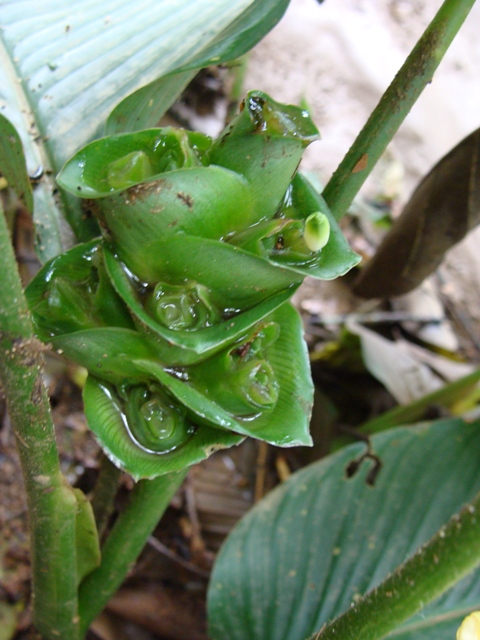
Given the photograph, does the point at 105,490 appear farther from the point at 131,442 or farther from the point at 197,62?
the point at 197,62

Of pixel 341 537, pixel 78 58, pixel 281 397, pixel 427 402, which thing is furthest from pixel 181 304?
pixel 427 402

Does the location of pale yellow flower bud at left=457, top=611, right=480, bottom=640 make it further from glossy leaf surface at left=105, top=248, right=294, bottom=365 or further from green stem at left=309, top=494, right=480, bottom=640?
glossy leaf surface at left=105, top=248, right=294, bottom=365

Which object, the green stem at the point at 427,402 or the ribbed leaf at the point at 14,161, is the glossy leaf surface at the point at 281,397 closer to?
the ribbed leaf at the point at 14,161

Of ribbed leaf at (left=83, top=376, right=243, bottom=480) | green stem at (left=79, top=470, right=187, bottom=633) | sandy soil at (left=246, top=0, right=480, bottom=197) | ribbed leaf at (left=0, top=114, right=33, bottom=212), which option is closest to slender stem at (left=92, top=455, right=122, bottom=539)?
green stem at (left=79, top=470, right=187, bottom=633)

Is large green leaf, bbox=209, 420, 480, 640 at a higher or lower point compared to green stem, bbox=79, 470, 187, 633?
lower

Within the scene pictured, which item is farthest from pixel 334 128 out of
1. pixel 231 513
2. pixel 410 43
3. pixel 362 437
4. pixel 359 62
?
pixel 231 513

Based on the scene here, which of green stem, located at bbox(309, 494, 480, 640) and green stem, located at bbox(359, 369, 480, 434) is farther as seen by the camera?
green stem, located at bbox(359, 369, 480, 434)
